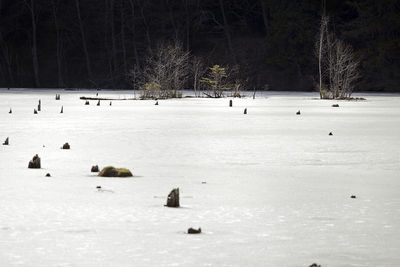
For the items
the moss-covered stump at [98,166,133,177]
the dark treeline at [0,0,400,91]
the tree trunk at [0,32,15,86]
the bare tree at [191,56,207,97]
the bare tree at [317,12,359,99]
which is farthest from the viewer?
the tree trunk at [0,32,15,86]

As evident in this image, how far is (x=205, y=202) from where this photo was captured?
34.9 ft

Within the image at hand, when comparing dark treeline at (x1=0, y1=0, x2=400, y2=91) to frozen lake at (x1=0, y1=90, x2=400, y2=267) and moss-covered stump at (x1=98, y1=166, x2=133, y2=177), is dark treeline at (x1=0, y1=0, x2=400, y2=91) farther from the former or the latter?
moss-covered stump at (x1=98, y1=166, x2=133, y2=177)

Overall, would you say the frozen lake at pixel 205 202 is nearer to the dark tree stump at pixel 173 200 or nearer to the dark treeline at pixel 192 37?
the dark tree stump at pixel 173 200

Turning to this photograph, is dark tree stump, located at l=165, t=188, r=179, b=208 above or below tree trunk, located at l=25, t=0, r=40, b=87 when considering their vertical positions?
below

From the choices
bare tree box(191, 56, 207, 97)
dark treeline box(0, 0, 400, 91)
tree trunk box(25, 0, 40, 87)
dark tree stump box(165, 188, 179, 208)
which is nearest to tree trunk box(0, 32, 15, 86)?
dark treeline box(0, 0, 400, 91)

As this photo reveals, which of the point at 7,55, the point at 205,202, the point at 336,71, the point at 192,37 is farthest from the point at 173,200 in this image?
the point at 7,55

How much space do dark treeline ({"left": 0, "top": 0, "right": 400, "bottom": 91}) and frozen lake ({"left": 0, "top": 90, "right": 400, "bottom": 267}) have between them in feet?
193

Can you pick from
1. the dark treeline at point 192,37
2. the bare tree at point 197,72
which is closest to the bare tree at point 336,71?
the dark treeline at point 192,37

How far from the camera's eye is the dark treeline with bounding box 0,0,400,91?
78.1 metres

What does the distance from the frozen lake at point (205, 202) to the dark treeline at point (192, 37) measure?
58772mm

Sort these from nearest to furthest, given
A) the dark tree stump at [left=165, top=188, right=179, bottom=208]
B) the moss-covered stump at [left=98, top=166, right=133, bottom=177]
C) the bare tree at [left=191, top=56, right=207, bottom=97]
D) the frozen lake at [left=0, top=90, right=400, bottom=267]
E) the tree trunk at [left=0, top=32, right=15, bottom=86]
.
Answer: the frozen lake at [left=0, top=90, right=400, bottom=267] → the dark tree stump at [left=165, top=188, right=179, bottom=208] → the moss-covered stump at [left=98, top=166, right=133, bottom=177] → the bare tree at [left=191, top=56, right=207, bottom=97] → the tree trunk at [left=0, top=32, right=15, bottom=86]

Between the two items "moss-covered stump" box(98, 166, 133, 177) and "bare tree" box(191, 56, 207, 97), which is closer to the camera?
"moss-covered stump" box(98, 166, 133, 177)

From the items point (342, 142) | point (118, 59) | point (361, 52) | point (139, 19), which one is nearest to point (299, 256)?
point (342, 142)

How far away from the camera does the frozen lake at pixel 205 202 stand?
24.9 feet
